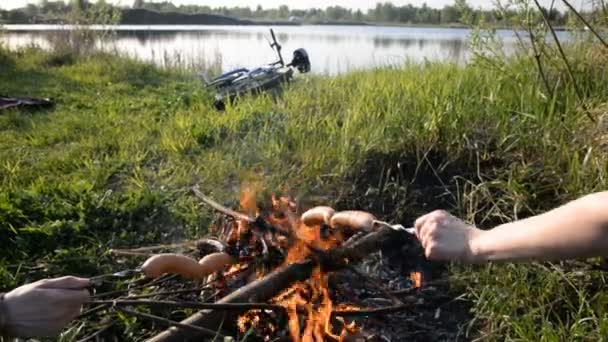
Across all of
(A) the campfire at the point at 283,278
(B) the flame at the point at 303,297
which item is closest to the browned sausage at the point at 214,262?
(A) the campfire at the point at 283,278

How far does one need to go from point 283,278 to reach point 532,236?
1029 mm

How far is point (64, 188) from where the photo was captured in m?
3.36

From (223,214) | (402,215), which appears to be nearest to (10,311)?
(223,214)

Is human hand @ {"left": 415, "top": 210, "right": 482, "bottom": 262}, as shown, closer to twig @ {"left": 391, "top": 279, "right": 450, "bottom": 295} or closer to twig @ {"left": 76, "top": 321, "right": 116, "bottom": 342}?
twig @ {"left": 391, "top": 279, "right": 450, "bottom": 295}

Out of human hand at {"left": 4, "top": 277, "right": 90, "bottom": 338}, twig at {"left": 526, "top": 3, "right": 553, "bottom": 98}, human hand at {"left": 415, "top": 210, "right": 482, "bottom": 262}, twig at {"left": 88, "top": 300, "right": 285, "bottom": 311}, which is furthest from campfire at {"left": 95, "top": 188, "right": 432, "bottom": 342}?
twig at {"left": 526, "top": 3, "right": 553, "bottom": 98}

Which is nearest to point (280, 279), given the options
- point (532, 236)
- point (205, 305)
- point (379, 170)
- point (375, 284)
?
point (205, 305)

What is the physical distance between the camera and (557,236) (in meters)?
1.27

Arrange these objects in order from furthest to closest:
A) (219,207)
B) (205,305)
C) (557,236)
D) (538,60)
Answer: (538,60) < (219,207) < (205,305) < (557,236)

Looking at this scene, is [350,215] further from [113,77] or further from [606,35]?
[113,77]

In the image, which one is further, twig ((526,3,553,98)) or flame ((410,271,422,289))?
twig ((526,3,553,98))

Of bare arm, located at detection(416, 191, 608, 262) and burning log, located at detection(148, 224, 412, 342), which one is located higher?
bare arm, located at detection(416, 191, 608, 262)

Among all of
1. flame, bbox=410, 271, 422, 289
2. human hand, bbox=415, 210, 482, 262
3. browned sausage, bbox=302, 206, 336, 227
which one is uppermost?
human hand, bbox=415, 210, 482, 262

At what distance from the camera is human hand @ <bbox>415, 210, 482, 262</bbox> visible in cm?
148

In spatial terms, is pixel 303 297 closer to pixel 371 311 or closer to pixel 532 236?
pixel 371 311
